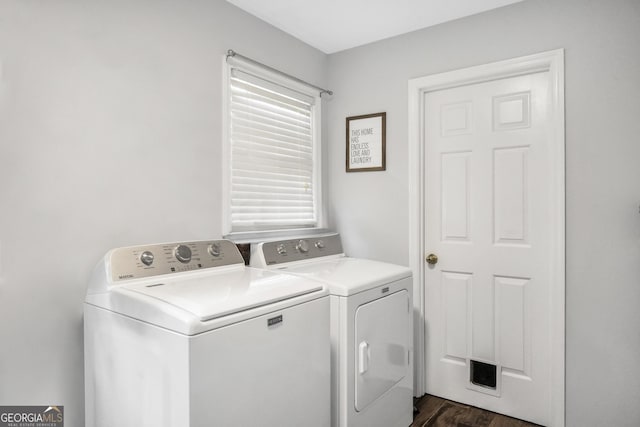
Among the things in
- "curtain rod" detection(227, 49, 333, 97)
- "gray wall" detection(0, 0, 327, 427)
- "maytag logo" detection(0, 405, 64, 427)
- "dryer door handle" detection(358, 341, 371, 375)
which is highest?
"curtain rod" detection(227, 49, 333, 97)

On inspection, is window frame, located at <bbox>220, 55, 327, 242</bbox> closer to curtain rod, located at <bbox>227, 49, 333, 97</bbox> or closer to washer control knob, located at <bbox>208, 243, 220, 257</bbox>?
curtain rod, located at <bbox>227, 49, 333, 97</bbox>

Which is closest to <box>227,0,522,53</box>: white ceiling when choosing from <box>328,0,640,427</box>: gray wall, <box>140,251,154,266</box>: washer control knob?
<box>328,0,640,427</box>: gray wall

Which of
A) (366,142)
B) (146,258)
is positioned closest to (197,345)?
(146,258)

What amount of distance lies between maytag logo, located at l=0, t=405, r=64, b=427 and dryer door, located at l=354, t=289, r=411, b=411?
124 centimetres

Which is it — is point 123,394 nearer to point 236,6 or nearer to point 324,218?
point 324,218

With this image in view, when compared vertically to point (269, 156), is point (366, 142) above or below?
above

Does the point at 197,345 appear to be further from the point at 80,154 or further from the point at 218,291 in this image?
the point at 80,154

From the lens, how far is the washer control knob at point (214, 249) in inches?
73.0

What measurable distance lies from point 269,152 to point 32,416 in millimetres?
1739

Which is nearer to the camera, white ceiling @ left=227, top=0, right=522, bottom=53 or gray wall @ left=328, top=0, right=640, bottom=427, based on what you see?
gray wall @ left=328, top=0, right=640, bottom=427

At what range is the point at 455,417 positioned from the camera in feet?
7.56

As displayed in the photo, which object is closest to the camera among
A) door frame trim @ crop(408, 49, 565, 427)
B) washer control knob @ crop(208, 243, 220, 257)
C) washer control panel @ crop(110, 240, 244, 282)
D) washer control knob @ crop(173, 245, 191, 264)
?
washer control panel @ crop(110, 240, 244, 282)

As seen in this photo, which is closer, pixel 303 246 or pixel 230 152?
pixel 230 152

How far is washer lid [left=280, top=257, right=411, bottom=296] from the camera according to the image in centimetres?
178
